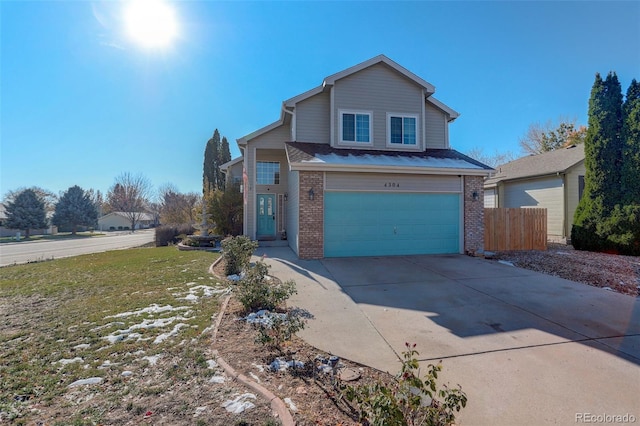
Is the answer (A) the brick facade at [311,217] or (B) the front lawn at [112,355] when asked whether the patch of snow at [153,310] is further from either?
Result: (A) the brick facade at [311,217]

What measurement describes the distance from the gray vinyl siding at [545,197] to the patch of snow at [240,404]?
58.0 ft

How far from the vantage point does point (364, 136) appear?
11.9 metres

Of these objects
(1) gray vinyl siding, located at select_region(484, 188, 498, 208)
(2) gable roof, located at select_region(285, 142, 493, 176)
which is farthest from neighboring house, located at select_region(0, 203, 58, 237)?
(1) gray vinyl siding, located at select_region(484, 188, 498, 208)

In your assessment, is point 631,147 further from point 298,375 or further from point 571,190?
point 298,375

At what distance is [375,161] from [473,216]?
4.27 metres

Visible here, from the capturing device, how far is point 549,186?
49.6 ft

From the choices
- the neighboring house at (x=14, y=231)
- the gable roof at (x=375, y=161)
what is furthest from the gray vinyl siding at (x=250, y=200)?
the neighboring house at (x=14, y=231)

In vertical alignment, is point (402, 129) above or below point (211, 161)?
below

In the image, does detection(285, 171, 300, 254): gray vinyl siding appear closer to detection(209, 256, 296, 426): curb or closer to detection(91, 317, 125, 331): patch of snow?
detection(91, 317, 125, 331): patch of snow

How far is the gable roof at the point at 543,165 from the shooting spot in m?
14.6

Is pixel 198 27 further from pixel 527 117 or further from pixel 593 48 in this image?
pixel 527 117

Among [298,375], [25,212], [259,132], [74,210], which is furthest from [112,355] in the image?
[74,210]

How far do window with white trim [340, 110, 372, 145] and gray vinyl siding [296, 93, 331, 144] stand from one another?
2.16 ft

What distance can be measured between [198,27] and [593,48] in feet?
49.1
